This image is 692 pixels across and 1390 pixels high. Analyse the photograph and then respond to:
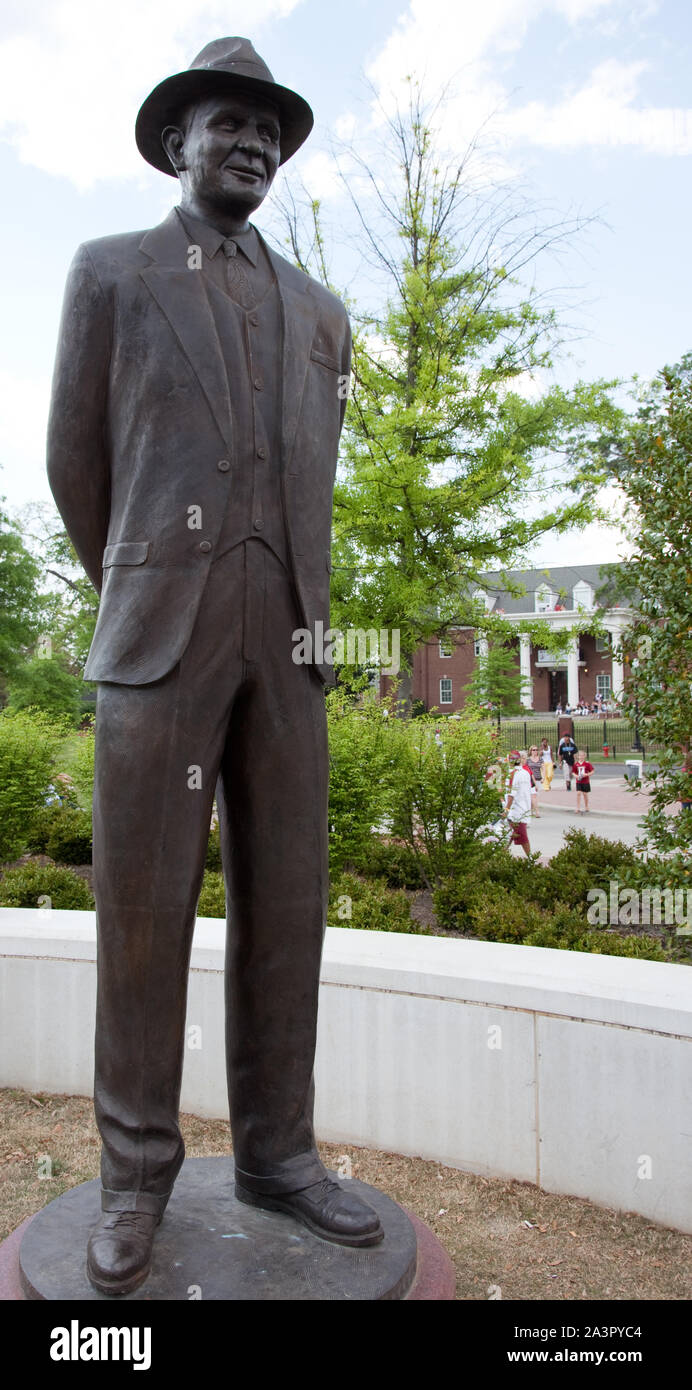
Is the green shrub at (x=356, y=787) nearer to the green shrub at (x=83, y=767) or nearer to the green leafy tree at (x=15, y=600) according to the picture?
the green shrub at (x=83, y=767)

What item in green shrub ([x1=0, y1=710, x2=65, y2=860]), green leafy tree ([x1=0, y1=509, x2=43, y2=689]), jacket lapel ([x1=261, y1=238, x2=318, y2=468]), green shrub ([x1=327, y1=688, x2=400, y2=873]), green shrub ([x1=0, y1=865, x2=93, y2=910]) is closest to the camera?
jacket lapel ([x1=261, y1=238, x2=318, y2=468])

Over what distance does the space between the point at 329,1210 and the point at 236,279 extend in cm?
260

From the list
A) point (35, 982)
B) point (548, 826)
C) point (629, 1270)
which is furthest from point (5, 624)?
point (629, 1270)

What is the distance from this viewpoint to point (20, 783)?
10.4 m

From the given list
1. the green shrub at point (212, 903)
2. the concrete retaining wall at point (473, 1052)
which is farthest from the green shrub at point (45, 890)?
the concrete retaining wall at point (473, 1052)

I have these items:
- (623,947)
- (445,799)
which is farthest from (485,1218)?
(445,799)

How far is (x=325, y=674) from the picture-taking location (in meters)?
3.02

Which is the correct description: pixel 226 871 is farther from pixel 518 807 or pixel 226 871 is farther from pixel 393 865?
pixel 518 807

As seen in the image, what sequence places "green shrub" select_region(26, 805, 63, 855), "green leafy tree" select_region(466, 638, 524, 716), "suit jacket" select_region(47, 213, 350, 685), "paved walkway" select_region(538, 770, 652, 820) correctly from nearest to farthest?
"suit jacket" select_region(47, 213, 350, 685) < "green shrub" select_region(26, 805, 63, 855) < "paved walkway" select_region(538, 770, 652, 820) < "green leafy tree" select_region(466, 638, 524, 716)

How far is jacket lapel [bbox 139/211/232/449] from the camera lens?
279 centimetres

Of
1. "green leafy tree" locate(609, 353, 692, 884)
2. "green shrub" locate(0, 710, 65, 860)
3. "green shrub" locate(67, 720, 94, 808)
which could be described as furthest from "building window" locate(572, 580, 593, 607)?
"green leafy tree" locate(609, 353, 692, 884)

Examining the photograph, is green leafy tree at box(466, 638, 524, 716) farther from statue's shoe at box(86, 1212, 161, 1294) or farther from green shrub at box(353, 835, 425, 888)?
statue's shoe at box(86, 1212, 161, 1294)

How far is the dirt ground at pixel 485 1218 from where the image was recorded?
145 inches

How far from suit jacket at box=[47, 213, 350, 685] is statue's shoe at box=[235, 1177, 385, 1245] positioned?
1.53 meters
